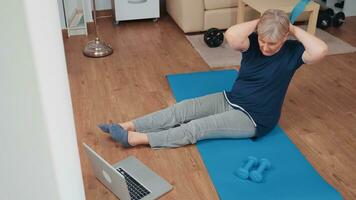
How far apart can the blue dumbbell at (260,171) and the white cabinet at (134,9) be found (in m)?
2.45

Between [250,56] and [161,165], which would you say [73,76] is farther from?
[250,56]

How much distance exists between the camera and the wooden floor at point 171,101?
1.93m

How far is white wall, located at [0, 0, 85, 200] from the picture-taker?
65 centimetres

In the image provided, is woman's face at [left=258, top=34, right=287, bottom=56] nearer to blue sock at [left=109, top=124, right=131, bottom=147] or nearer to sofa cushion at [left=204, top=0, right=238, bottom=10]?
blue sock at [left=109, top=124, right=131, bottom=147]

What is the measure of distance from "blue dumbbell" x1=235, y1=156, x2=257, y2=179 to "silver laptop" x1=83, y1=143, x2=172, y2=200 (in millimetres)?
324

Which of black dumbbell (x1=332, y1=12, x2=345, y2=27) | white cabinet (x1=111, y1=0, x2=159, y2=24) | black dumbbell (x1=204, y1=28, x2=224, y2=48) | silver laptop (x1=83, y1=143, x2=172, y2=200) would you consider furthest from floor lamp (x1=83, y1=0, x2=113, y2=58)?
black dumbbell (x1=332, y1=12, x2=345, y2=27)

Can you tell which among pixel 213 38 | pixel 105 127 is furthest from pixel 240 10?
pixel 105 127

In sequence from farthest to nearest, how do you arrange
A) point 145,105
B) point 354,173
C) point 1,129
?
1. point 145,105
2. point 354,173
3. point 1,129

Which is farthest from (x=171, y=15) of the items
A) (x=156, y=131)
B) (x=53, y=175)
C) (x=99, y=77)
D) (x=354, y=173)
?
(x=53, y=175)

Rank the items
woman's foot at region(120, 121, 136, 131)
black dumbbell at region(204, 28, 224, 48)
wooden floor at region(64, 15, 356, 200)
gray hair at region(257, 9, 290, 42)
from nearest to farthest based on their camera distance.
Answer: gray hair at region(257, 9, 290, 42), wooden floor at region(64, 15, 356, 200), woman's foot at region(120, 121, 136, 131), black dumbbell at region(204, 28, 224, 48)

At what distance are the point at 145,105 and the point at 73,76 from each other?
0.72 metres

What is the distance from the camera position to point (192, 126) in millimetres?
2045

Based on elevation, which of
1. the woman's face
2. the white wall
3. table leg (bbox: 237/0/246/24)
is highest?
the white wall

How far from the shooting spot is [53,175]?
773 millimetres
